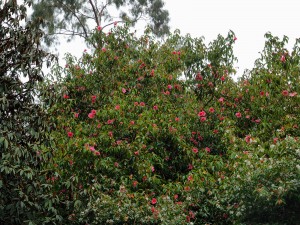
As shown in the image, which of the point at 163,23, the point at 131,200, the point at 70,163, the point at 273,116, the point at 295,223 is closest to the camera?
the point at 295,223

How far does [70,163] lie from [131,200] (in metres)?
1.24

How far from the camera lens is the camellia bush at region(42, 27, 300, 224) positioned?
6.57m

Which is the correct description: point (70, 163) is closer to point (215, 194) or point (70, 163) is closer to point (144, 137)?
point (144, 137)

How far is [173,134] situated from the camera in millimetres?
8531

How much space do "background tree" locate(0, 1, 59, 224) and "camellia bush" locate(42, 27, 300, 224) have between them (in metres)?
0.32

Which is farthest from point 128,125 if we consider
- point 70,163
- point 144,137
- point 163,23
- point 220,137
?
point 163,23

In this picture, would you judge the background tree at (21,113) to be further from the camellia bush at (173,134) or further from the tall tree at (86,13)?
the tall tree at (86,13)

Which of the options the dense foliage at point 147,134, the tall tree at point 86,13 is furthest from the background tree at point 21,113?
the tall tree at point 86,13

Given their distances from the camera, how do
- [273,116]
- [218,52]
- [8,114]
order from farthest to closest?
1. [218,52]
2. [273,116]
3. [8,114]

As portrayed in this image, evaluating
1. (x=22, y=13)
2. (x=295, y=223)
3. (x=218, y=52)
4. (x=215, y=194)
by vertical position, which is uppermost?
(x=218, y=52)

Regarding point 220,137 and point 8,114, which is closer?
point 8,114

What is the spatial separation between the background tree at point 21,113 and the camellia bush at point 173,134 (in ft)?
1.06

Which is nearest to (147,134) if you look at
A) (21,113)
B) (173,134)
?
(173,134)

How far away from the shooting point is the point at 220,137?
30.3ft
